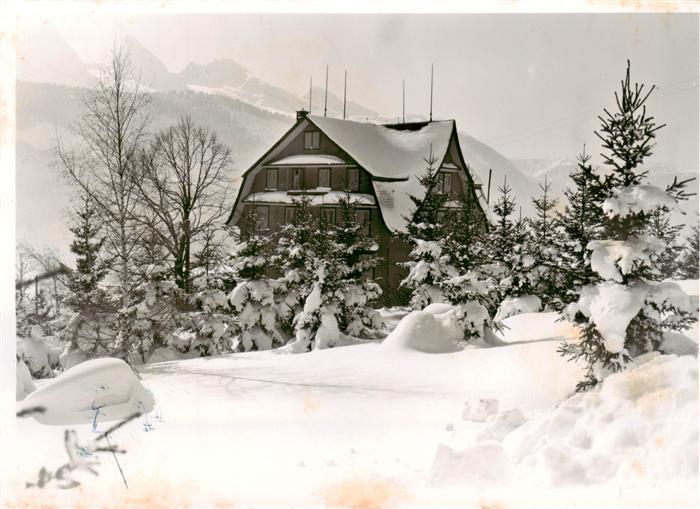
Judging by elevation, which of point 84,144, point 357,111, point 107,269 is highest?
point 357,111

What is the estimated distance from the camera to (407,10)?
855 cm

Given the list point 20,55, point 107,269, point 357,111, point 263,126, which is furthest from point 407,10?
point 107,269

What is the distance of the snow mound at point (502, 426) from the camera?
698 centimetres

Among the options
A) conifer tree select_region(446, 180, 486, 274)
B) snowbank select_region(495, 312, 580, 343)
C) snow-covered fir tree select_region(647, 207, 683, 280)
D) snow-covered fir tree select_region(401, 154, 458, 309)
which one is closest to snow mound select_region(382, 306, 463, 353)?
snowbank select_region(495, 312, 580, 343)

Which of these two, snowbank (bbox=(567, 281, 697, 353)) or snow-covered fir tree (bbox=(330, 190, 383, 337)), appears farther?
snow-covered fir tree (bbox=(330, 190, 383, 337))

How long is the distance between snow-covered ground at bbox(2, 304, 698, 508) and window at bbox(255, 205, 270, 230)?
5.47m

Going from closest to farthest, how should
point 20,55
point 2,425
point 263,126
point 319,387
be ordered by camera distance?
1. point 2,425
2. point 20,55
3. point 319,387
4. point 263,126

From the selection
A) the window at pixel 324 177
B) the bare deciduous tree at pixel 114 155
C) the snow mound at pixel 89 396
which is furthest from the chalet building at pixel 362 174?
the snow mound at pixel 89 396

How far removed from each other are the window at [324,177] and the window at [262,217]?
1540 mm

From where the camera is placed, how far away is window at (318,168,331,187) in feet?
45.7

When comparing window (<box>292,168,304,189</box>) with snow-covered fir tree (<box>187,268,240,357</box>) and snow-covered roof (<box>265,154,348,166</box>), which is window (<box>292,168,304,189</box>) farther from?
snow-covered fir tree (<box>187,268,240,357</box>)

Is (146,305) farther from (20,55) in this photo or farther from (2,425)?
(20,55)

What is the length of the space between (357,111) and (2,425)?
8089 mm

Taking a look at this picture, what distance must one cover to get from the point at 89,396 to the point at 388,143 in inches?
344
